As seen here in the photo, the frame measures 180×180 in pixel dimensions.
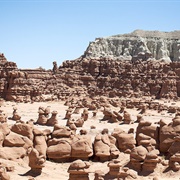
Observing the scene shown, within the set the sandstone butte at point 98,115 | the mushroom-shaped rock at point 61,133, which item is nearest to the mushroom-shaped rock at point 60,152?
the sandstone butte at point 98,115

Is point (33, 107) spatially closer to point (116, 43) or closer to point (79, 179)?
point (79, 179)

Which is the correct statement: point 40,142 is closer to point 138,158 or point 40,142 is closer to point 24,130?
point 24,130

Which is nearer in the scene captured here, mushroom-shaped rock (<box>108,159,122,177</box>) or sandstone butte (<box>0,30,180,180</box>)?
mushroom-shaped rock (<box>108,159,122,177</box>)

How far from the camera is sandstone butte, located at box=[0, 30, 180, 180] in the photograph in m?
19.5

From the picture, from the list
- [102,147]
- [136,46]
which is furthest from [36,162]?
[136,46]

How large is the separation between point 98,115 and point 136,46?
56.4 metres

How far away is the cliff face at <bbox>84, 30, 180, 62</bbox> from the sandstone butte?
244mm

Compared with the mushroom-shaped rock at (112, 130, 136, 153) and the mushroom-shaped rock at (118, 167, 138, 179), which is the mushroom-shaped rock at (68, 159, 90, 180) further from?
the mushroom-shaped rock at (112, 130, 136, 153)

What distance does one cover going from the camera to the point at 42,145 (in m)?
21.8

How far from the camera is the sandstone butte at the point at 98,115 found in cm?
1945

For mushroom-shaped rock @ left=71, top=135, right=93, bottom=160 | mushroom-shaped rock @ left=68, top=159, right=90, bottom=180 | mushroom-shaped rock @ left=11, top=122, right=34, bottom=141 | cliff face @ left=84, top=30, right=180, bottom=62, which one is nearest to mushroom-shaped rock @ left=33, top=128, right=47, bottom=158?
→ mushroom-shaped rock @ left=11, top=122, right=34, bottom=141

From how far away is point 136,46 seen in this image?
96.4m

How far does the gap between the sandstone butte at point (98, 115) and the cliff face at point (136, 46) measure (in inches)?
9.6

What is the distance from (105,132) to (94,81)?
170 ft
